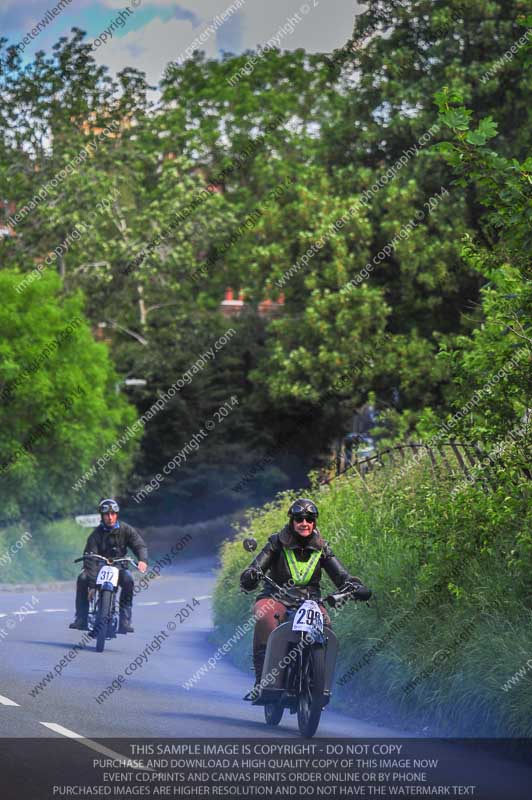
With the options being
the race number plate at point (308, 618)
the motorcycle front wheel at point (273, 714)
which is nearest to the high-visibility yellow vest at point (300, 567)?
the race number plate at point (308, 618)

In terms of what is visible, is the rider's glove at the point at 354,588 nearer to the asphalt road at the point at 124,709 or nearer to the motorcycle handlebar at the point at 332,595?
the motorcycle handlebar at the point at 332,595

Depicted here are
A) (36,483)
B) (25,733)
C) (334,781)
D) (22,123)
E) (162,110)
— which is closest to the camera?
(334,781)

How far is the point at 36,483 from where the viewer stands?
41875mm

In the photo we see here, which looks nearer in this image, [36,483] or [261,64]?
[36,483]

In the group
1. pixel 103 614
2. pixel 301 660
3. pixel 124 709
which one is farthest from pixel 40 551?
pixel 301 660

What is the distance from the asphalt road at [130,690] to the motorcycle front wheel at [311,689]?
0.30m

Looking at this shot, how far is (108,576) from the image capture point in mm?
19078

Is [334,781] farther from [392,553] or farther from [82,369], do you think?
[82,369]

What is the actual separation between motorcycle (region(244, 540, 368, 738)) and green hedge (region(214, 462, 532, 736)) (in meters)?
1.20

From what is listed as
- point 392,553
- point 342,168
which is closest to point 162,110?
point 342,168

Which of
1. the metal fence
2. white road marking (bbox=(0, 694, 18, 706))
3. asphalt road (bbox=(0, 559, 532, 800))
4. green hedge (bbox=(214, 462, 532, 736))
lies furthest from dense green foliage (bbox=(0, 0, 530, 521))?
white road marking (bbox=(0, 694, 18, 706))

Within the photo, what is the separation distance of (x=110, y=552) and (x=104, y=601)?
3.43 feet

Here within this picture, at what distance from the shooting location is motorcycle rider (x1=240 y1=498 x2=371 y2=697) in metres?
12.7

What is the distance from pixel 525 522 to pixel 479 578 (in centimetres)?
104
